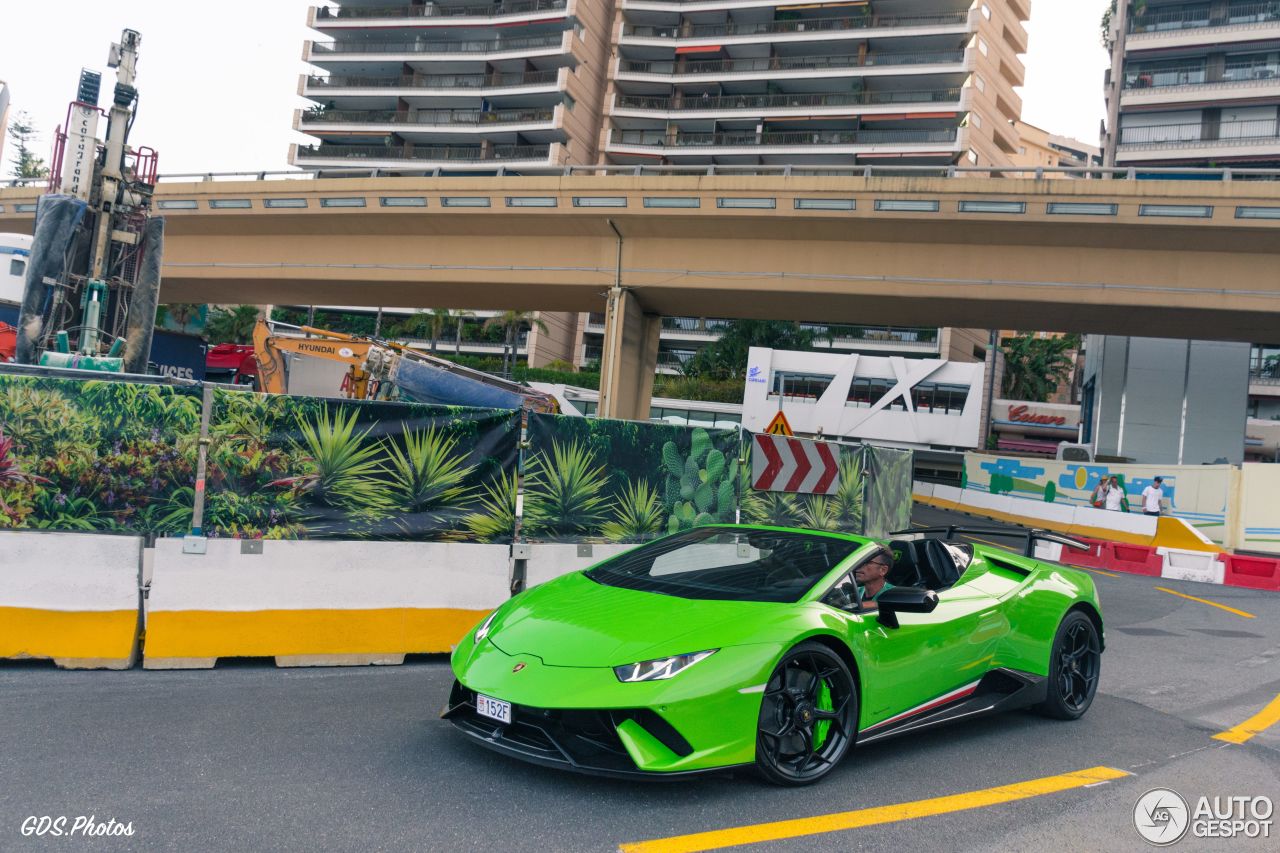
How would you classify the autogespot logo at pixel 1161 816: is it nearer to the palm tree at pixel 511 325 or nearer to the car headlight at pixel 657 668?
the car headlight at pixel 657 668

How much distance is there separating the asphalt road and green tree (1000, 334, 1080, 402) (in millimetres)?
73364

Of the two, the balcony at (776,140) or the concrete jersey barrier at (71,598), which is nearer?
the concrete jersey barrier at (71,598)

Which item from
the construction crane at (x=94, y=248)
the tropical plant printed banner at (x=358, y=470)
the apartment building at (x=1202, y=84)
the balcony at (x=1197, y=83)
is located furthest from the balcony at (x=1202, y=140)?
the tropical plant printed banner at (x=358, y=470)

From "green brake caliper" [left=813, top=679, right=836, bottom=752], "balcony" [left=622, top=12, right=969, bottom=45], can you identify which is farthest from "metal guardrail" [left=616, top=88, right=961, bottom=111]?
"green brake caliper" [left=813, top=679, right=836, bottom=752]

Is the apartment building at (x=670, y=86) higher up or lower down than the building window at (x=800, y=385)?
higher up

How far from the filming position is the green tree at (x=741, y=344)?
216 ft

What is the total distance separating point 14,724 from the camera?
469 cm

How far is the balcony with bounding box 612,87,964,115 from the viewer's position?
6209cm

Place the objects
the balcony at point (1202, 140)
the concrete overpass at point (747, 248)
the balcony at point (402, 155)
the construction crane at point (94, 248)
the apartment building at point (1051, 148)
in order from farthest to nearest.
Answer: the apartment building at point (1051, 148), the balcony at point (402, 155), the balcony at point (1202, 140), the concrete overpass at point (747, 248), the construction crane at point (94, 248)

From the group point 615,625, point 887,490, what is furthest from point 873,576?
point 887,490

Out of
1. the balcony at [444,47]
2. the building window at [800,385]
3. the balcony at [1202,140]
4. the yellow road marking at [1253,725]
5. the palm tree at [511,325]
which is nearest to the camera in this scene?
the yellow road marking at [1253,725]

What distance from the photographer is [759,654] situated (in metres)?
4.12

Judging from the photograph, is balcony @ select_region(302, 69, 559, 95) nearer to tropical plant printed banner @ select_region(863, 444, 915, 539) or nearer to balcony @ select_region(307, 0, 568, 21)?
balcony @ select_region(307, 0, 568, 21)

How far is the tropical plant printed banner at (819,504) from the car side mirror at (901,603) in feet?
14.9
